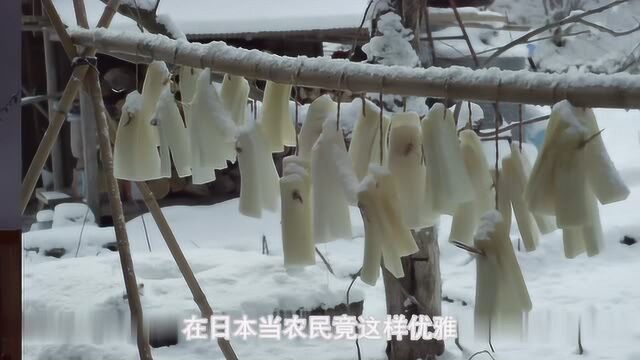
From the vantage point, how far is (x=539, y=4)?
185 centimetres

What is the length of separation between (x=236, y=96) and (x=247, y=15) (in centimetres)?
115

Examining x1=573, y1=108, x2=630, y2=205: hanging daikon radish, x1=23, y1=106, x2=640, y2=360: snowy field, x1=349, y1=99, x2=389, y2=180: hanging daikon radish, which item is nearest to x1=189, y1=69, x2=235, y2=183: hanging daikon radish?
x1=349, y1=99, x2=389, y2=180: hanging daikon radish

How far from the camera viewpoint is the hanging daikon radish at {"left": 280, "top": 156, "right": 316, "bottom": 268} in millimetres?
733

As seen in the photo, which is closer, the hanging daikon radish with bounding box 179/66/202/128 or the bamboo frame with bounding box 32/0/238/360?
the hanging daikon radish with bounding box 179/66/202/128

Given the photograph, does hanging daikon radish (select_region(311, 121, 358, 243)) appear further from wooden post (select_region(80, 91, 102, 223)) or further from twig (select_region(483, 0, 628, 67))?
wooden post (select_region(80, 91, 102, 223))

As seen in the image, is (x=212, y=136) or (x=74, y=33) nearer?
(x=212, y=136)

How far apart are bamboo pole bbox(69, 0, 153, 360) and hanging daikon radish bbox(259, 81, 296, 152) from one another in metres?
0.31

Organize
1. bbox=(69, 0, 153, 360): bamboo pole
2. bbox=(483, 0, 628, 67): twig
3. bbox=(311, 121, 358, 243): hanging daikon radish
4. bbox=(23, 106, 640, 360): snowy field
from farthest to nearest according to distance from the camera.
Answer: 1. bbox=(23, 106, 640, 360): snowy field
2. bbox=(483, 0, 628, 67): twig
3. bbox=(69, 0, 153, 360): bamboo pole
4. bbox=(311, 121, 358, 243): hanging daikon radish

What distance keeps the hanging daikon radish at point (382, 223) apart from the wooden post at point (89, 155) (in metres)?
1.56

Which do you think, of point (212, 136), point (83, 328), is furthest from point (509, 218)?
point (83, 328)

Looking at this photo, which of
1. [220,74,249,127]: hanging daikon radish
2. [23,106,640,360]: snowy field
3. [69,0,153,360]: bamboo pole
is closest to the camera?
[220,74,249,127]: hanging daikon radish

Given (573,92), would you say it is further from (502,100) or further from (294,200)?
(294,200)

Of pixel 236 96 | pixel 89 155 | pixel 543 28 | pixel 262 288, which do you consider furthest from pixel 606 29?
pixel 89 155

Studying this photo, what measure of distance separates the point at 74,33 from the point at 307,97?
796 millimetres
